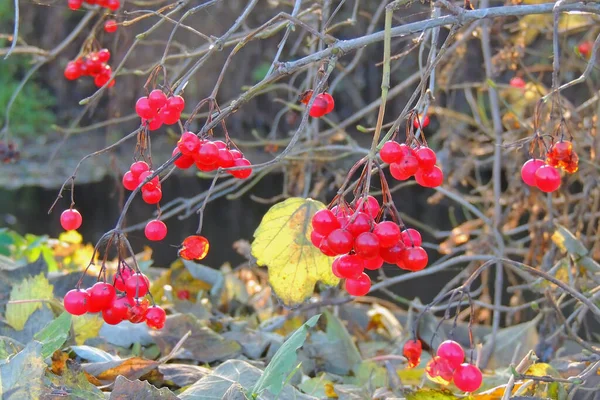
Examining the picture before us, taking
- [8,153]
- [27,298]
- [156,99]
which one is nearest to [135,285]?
[156,99]

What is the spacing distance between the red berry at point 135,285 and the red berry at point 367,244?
13.1 inches

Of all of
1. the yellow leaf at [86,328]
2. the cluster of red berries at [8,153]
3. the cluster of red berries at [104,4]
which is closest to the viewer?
the yellow leaf at [86,328]

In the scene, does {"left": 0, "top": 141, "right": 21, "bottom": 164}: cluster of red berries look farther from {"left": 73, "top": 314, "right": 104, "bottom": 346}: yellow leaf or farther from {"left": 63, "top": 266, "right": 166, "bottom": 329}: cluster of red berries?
{"left": 63, "top": 266, "right": 166, "bottom": 329}: cluster of red berries

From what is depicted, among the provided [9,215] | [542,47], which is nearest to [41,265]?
[9,215]

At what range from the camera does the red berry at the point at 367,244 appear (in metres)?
0.73

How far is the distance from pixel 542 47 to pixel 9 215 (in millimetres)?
5166

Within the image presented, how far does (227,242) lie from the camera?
17.7ft

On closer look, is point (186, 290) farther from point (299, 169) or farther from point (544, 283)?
point (544, 283)

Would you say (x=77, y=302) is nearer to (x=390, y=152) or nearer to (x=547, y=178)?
(x=390, y=152)

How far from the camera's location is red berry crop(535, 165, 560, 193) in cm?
96

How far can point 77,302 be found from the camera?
0.94 meters

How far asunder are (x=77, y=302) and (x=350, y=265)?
0.38m

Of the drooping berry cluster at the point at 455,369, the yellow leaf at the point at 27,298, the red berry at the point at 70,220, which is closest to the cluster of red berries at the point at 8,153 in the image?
the yellow leaf at the point at 27,298

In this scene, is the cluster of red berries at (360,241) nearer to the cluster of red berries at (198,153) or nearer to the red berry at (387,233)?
the red berry at (387,233)
